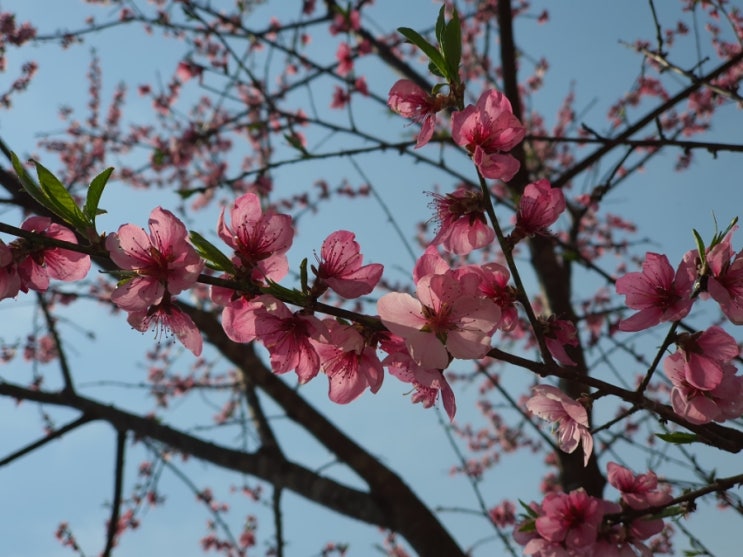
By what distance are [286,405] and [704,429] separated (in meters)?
2.88

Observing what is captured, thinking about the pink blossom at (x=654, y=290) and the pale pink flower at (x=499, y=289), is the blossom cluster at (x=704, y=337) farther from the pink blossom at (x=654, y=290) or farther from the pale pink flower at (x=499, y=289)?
the pale pink flower at (x=499, y=289)

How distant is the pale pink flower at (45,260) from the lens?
1.24 metres

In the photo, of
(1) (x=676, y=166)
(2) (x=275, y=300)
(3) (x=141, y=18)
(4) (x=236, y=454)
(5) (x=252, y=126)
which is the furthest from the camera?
(1) (x=676, y=166)

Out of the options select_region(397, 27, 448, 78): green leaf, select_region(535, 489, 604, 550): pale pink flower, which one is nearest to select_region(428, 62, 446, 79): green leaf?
select_region(397, 27, 448, 78): green leaf

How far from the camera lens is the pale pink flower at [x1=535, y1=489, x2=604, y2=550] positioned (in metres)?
1.50

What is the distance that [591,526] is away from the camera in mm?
1503

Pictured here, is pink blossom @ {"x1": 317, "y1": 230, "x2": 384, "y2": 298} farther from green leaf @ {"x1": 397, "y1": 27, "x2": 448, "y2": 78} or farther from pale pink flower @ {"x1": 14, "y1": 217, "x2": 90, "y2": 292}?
pale pink flower @ {"x1": 14, "y1": 217, "x2": 90, "y2": 292}

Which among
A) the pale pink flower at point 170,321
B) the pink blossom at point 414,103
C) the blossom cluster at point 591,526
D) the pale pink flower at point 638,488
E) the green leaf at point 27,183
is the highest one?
the pink blossom at point 414,103

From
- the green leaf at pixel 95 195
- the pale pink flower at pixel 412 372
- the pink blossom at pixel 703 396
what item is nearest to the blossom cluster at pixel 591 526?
the pink blossom at pixel 703 396

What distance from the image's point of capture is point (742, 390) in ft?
4.31

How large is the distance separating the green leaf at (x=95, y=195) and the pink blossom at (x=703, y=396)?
1.25m

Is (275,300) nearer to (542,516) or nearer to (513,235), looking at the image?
(513,235)

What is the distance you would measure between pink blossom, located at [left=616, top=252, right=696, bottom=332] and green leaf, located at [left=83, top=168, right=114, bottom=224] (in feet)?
3.72

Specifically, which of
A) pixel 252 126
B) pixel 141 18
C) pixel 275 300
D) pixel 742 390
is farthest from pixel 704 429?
pixel 141 18
